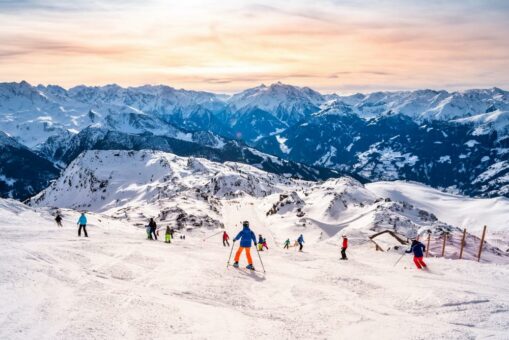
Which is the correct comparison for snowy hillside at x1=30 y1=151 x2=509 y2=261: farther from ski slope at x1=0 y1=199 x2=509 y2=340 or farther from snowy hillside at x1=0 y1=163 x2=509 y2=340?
ski slope at x1=0 y1=199 x2=509 y2=340

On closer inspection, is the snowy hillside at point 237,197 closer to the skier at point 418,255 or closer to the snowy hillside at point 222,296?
the skier at point 418,255

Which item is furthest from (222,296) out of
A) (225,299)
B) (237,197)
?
(237,197)

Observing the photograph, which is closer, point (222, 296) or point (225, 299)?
point (225, 299)

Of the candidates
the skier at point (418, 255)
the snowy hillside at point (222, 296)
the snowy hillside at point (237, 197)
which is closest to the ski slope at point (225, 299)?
the snowy hillside at point (222, 296)

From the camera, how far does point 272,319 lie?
45.0 ft

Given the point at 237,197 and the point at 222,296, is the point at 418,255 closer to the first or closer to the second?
the point at 222,296

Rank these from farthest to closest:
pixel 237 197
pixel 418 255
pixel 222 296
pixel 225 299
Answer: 1. pixel 237 197
2. pixel 418 255
3. pixel 222 296
4. pixel 225 299

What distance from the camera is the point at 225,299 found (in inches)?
612

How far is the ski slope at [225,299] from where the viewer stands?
12.4 m

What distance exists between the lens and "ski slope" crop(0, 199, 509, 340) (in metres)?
12.4

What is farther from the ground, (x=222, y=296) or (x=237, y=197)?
(x=222, y=296)

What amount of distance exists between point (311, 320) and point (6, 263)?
503 inches

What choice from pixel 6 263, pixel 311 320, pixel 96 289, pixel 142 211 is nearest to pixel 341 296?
pixel 311 320

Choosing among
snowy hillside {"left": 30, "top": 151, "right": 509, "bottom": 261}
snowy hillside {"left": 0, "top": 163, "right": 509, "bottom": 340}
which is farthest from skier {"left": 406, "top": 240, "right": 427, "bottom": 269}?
snowy hillside {"left": 30, "top": 151, "right": 509, "bottom": 261}
